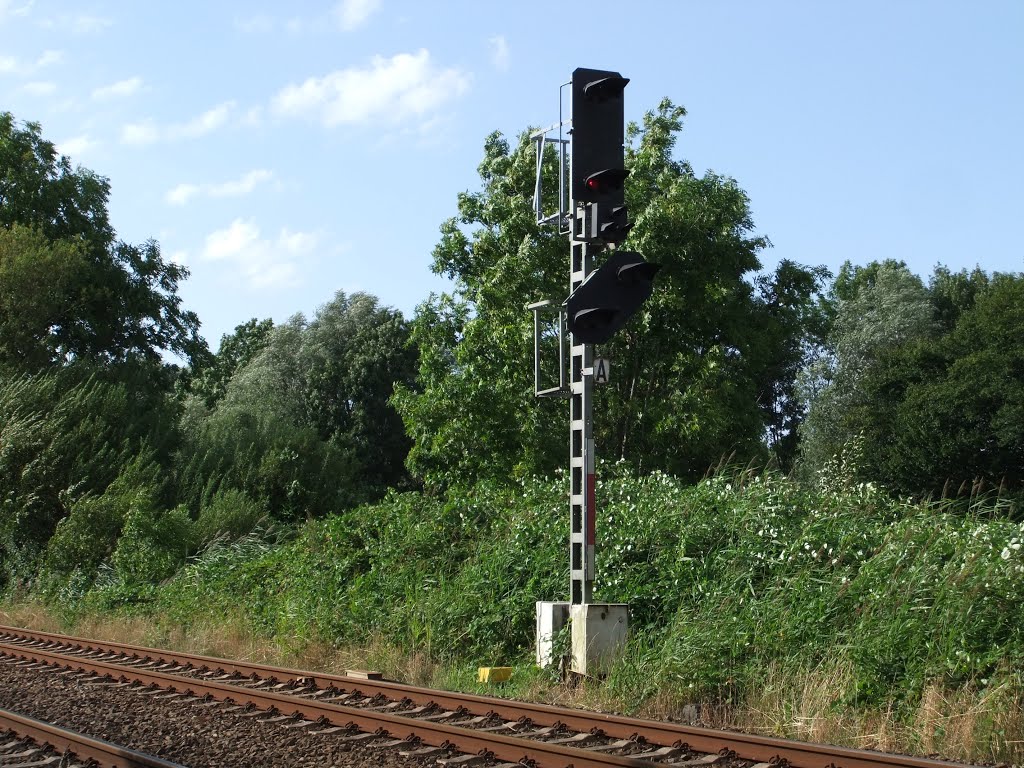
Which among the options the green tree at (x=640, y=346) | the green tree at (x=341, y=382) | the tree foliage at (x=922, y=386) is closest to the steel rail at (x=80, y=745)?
the green tree at (x=640, y=346)

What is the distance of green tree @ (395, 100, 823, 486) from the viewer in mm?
24812

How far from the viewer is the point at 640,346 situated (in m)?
26.0

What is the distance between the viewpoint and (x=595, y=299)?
34.8 ft

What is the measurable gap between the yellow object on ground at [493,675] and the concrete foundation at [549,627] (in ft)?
1.56

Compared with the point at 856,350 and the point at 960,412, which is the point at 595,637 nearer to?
the point at 960,412

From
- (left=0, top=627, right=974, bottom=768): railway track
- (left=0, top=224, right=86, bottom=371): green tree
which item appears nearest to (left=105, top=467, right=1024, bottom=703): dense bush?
(left=0, top=627, right=974, bottom=768): railway track

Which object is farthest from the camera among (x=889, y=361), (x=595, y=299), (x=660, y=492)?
(x=889, y=361)

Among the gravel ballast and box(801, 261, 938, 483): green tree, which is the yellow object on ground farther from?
box(801, 261, 938, 483): green tree

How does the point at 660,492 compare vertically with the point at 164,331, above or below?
below

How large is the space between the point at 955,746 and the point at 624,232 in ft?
18.1

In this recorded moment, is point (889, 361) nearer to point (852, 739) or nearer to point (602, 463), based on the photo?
point (602, 463)

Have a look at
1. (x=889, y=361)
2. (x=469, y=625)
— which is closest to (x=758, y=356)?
(x=469, y=625)

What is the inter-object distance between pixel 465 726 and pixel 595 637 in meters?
2.07

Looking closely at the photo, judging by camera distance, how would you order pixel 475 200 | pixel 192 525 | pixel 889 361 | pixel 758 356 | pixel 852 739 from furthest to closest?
pixel 889 361 < pixel 475 200 < pixel 758 356 < pixel 192 525 < pixel 852 739
